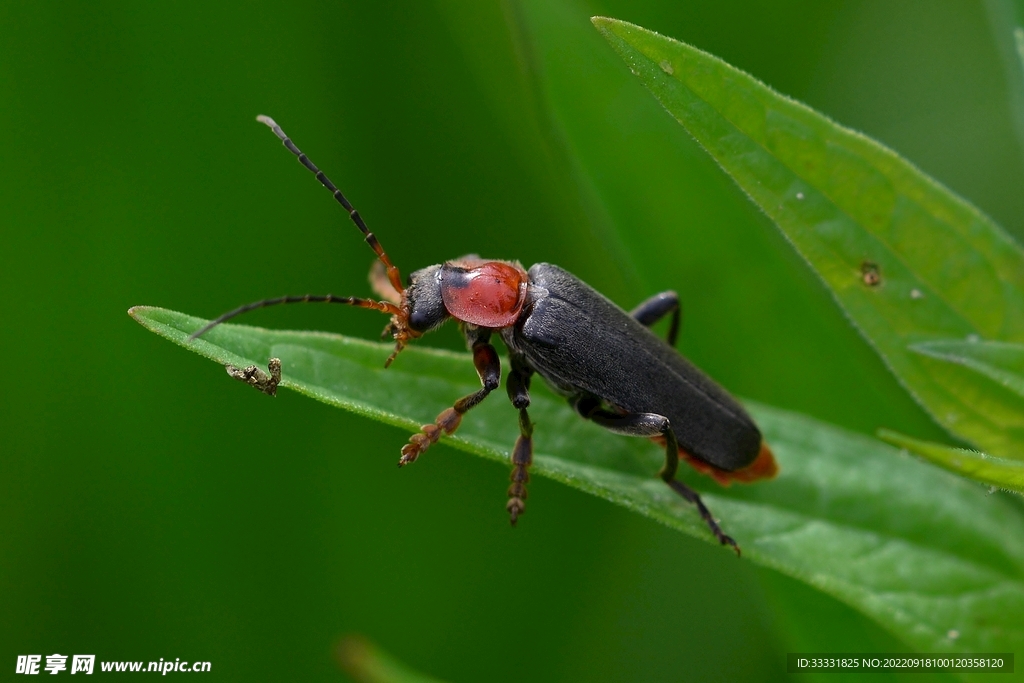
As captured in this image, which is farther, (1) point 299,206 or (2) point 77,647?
(1) point 299,206

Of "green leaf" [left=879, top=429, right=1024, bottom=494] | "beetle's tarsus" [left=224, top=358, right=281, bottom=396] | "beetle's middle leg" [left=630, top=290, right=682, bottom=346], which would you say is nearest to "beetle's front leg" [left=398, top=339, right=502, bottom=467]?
"beetle's tarsus" [left=224, top=358, right=281, bottom=396]

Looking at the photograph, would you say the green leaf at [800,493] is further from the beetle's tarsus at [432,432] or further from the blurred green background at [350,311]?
the blurred green background at [350,311]

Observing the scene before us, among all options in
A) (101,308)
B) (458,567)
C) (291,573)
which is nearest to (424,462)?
(458,567)

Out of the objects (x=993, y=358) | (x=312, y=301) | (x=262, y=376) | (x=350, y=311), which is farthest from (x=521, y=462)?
Answer: (x=350, y=311)

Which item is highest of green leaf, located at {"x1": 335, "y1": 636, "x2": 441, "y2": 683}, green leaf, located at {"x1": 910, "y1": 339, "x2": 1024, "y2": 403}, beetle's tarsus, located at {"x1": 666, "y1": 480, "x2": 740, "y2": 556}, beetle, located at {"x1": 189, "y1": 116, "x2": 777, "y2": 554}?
green leaf, located at {"x1": 910, "y1": 339, "x2": 1024, "y2": 403}

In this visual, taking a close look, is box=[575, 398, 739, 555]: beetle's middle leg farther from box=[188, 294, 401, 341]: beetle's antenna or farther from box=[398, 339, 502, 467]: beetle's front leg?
box=[188, 294, 401, 341]: beetle's antenna

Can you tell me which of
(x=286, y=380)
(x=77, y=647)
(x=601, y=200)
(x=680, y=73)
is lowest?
(x=77, y=647)

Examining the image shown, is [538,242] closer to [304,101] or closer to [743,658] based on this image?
[304,101]
